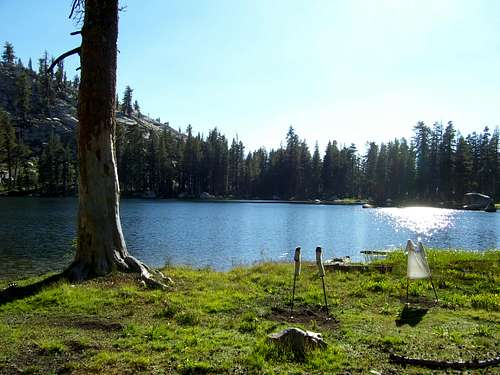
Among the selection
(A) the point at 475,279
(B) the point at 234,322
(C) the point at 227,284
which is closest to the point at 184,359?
(B) the point at 234,322

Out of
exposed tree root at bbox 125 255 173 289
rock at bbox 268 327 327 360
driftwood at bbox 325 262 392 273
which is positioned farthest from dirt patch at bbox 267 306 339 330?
driftwood at bbox 325 262 392 273

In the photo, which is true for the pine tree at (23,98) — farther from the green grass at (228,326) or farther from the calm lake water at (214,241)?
the green grass at (228,326)

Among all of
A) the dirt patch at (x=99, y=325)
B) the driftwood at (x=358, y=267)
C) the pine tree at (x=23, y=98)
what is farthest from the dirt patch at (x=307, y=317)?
the pine tree at (x=23, y=98)

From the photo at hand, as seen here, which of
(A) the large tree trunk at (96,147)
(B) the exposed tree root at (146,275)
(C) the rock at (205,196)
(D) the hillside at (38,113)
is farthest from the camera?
(D) the hillside at (38,113)

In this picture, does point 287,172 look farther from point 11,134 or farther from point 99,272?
point 99,272

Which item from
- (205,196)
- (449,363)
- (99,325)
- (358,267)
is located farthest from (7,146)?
(449,363)

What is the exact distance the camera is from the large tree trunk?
14453 mm

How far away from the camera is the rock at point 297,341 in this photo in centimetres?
803

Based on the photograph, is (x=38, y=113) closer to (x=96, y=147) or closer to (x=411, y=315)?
(x=96, y=147)

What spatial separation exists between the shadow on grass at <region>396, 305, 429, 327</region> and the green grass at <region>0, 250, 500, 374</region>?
1.1 inches

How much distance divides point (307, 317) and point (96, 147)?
28.0ft

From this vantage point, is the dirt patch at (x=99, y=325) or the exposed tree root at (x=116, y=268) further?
→ the exposed tree root at (x=116, y=268)

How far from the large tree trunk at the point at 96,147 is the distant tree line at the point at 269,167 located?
345 ft

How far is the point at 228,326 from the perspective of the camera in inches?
393
